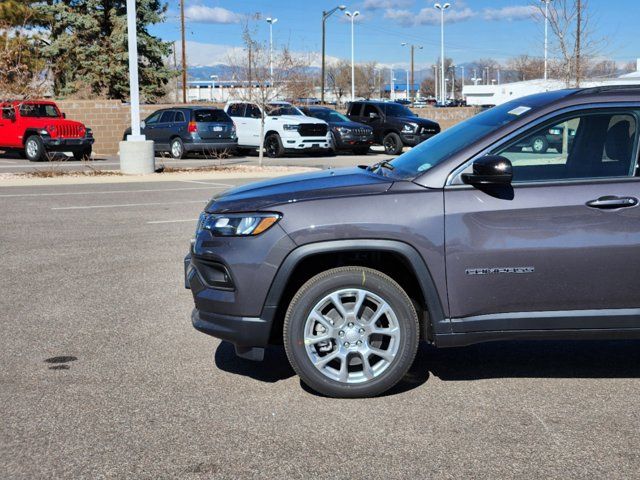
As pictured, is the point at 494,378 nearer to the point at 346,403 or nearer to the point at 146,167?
the point at 346,403

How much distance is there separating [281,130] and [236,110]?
2.74 meters

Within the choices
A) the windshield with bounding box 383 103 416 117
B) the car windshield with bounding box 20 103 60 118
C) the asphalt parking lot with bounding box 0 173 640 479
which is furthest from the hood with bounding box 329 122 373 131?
the asphalt parking lot with bounding box 0 173 640 479

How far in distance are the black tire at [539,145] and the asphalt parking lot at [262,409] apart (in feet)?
4.89

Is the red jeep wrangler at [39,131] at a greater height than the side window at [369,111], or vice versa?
the side window at [369,111]

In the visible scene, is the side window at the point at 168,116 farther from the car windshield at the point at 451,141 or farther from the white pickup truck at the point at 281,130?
the car windshield at the point at 451,141

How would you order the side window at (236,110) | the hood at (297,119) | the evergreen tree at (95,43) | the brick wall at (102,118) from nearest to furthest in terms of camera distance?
the hood at (297,119) → the side window at (236,110) → the brick wall at (102,118) → the evergreen tree at (95,43)

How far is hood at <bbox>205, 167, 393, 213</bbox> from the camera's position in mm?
5043

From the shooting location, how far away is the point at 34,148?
26.2 meters

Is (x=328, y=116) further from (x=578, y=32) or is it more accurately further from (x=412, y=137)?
(x=578, y=32)

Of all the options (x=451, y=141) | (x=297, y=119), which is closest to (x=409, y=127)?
(x=297, y=119)

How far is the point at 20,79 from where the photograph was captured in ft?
104

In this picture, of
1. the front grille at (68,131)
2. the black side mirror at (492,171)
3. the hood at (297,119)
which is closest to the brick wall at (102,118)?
the front grille at (68,131)

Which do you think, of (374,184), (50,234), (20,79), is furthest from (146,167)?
(374,184)

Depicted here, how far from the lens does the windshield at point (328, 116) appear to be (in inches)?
1196
